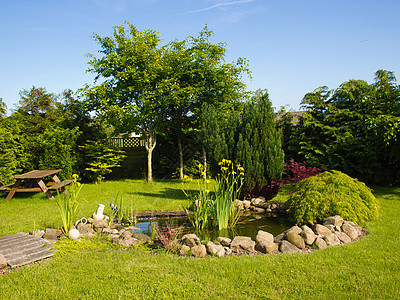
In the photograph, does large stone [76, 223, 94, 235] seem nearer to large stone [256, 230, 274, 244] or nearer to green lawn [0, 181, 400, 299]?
green lawn [0, 181, 400, 299]

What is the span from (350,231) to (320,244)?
785 mm

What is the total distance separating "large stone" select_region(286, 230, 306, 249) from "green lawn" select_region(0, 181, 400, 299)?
13.1 inches

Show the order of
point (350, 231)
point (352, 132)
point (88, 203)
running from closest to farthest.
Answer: point (350, 231)
point (88, 203)
point (352, 132)

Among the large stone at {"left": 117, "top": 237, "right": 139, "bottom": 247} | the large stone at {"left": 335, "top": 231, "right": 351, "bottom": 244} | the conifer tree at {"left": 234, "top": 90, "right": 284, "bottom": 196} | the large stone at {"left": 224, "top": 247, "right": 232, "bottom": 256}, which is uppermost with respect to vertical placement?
the conifer tree at {"left": 234, "top": 90, "right": 284, "bottom": 196}

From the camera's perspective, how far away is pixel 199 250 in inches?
162

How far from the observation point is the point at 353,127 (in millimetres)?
9953

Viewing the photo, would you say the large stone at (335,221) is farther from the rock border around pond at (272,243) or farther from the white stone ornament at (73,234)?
the white stone ornament at (73,234)

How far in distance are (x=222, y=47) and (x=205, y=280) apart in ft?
34.6

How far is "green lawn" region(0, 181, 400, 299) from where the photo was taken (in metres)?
2.91

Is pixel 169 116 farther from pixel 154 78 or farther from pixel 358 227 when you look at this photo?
pixel 358 227

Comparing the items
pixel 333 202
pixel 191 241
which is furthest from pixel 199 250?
pixel 333 202

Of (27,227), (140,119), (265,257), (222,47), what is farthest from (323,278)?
(222,47)

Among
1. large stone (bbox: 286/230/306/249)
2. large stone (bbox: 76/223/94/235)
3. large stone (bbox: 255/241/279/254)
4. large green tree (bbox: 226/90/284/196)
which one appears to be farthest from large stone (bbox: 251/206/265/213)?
large stone (bbox: 76/223/94/235)

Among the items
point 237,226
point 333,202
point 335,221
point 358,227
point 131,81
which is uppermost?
point 131,81
